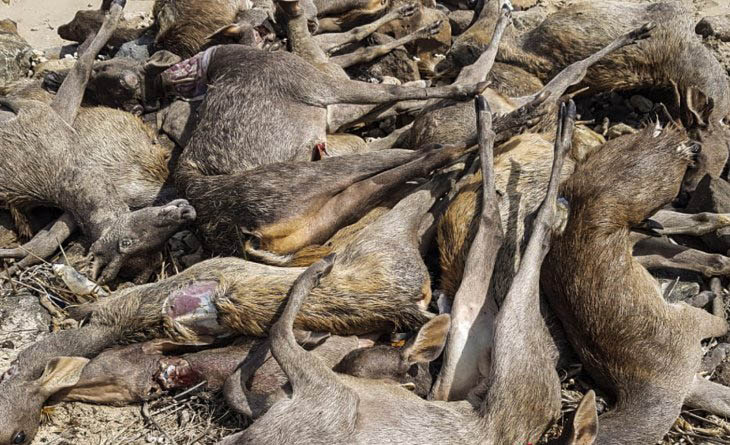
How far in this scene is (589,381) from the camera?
14.5ft

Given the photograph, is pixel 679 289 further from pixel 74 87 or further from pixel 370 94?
pixel 74 87

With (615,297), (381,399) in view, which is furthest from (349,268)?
(615,297)

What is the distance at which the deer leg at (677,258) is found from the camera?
4.68m

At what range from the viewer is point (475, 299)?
4332 mm

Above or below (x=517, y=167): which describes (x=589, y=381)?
below

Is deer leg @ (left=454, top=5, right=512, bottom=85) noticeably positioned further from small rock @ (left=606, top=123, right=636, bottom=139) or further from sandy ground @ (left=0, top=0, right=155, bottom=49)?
sandy ground @ (left=0, top=0, right=155, bottom=49)

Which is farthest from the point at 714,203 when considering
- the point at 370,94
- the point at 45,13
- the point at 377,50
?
the point at 45,13

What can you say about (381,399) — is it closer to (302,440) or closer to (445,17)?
(302,440)

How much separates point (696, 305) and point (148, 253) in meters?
3.84

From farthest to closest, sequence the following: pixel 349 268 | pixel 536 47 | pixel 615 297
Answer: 1. pixel 536 47
2. pixel 349 268
3. pixel 615 297

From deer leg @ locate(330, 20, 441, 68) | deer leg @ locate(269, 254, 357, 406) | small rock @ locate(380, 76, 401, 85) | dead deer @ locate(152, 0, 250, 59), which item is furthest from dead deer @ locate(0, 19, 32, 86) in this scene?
deer leg @ locate(269, 254, 357, 406)

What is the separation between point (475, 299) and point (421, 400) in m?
0.76

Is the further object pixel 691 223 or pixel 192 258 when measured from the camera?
pixel 192 258

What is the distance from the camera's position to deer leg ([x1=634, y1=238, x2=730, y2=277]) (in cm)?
468
